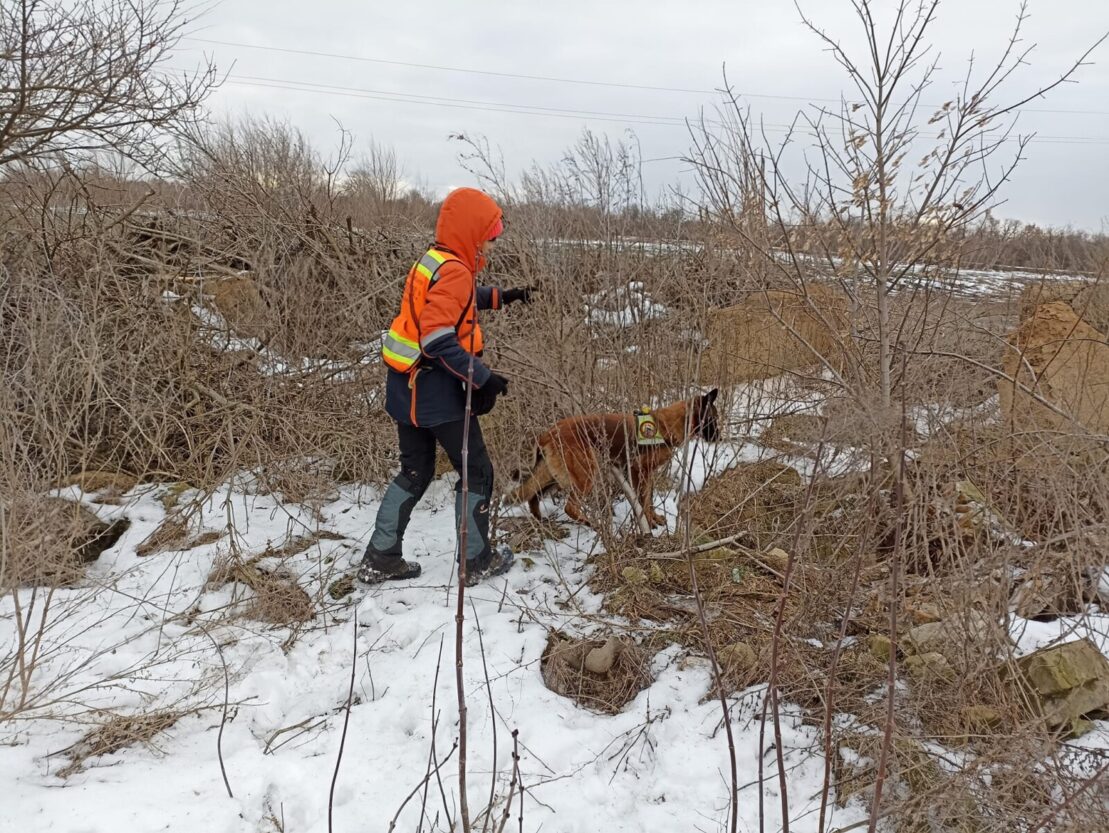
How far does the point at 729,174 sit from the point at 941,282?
1.44 metres

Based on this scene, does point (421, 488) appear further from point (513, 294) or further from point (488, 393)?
point (513, 294)

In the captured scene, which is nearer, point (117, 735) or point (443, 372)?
point (117, 735)

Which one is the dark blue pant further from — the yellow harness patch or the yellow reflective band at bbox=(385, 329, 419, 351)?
the yellow harness patch

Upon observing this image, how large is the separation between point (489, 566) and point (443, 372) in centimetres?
128

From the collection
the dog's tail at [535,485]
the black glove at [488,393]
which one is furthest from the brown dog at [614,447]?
the black glove at [488,393]

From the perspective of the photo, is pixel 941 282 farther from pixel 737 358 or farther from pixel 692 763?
pixel 692 763

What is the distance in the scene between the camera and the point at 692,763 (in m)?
2.60

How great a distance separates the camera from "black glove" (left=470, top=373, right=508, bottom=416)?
3.50 meters

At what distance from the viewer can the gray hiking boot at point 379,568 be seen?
3957mm

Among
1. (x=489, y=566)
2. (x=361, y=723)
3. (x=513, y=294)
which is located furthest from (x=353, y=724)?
(x=513, y=294)

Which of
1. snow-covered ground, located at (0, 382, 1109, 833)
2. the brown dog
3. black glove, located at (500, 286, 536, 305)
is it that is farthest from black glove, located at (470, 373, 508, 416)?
snow-covered ground, located at (0, 382, 1109, 833)

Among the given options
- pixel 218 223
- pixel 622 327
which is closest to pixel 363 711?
pixel 622 327

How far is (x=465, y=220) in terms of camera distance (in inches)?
134

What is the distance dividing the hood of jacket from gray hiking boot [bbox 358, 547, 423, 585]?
1.83 metres
